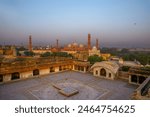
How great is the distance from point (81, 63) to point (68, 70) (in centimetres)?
287

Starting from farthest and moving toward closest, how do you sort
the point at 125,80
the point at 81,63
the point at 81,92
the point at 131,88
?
the point at 81,63
the point at 125,80
the point at 131,88
the point at 81,92

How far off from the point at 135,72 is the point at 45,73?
1243 cm

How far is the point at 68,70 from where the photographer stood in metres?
21.3

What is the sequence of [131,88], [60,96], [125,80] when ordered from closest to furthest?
[60,96], [131,88], [125,80]

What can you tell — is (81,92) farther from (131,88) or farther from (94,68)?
(94,68)

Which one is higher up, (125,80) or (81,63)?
(81,63)

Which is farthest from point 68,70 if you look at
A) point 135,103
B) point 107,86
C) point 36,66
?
point 135,103

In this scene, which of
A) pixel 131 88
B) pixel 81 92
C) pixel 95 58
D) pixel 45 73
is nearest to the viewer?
pixel 81 92

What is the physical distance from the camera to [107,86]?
43.1 feet

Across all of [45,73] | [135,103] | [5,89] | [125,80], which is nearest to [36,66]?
[45,73]

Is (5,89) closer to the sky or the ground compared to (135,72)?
closer to the ground

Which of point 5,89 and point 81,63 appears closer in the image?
point 5,89

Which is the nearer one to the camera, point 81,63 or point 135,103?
point 135,103

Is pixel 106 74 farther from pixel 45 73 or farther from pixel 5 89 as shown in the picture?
pixel 5 89
